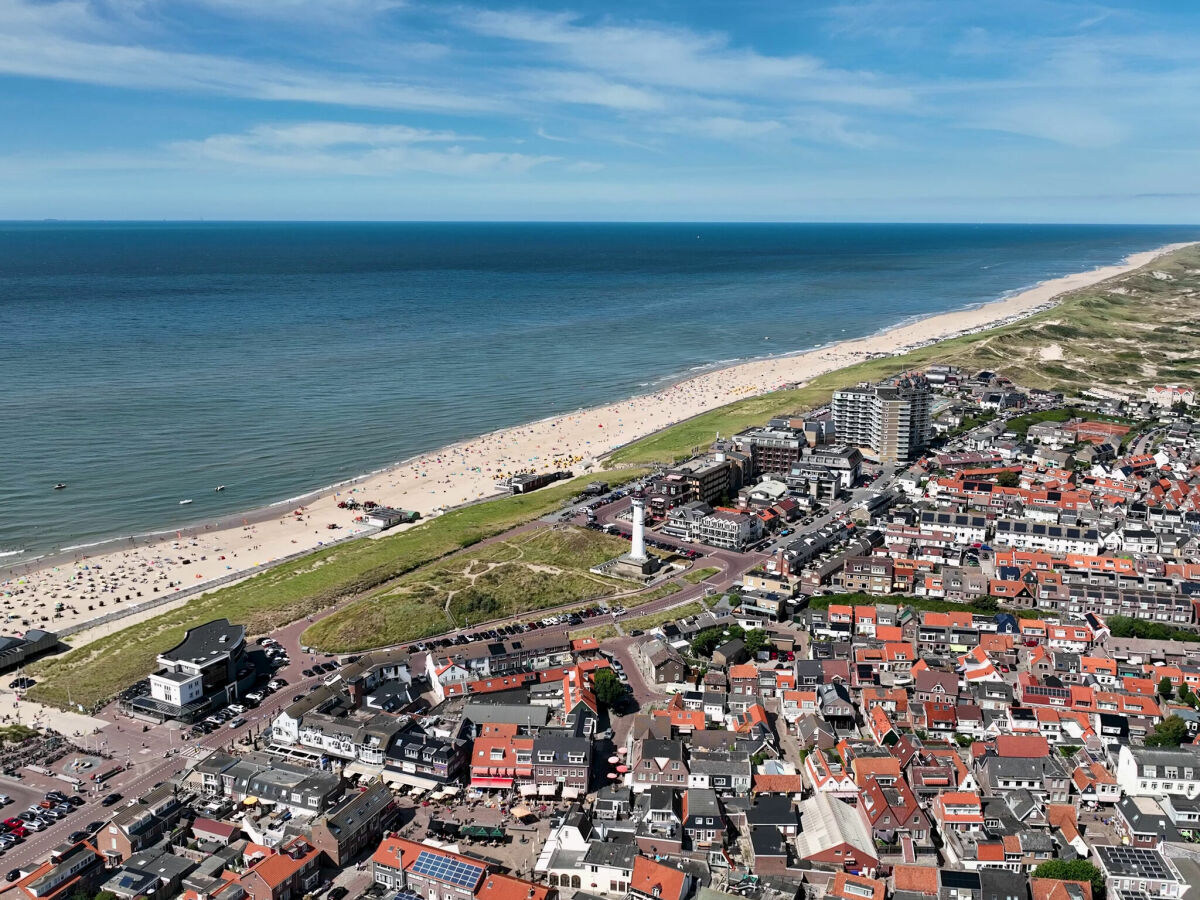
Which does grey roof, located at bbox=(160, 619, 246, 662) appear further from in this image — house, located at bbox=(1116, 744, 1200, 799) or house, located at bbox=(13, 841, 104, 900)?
house, located at bbox=(1116, 744, 1200, 799)

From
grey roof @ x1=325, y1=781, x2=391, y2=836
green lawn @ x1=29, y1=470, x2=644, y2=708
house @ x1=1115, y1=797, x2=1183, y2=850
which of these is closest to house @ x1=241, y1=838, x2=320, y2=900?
grey roof @ x1=325, y1=781, x2=391, y2=836

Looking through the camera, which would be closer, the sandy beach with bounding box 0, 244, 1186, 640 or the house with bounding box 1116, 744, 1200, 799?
the house with bounding box 1116, 744, 1200, 799

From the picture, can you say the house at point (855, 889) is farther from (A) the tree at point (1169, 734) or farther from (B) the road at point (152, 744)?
(A) the tree at point (1169, 734)

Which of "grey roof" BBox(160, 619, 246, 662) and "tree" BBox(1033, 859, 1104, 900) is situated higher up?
"grey roof" BBox(160, 619, 246, 662)

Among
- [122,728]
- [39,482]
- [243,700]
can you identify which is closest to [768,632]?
[243,700]

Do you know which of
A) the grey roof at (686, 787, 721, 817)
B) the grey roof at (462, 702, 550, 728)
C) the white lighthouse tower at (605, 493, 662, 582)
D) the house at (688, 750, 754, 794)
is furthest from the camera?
the white lighthouse tower at (605, 493, 662, 582)

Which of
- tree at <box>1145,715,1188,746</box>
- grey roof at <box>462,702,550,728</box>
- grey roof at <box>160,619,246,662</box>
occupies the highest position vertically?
grey roof at <box>160,619,246,662</box>
